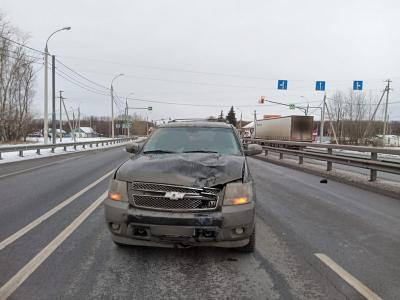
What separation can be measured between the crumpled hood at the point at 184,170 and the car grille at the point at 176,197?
6cm

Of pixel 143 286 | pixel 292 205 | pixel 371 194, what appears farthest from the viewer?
pixel 371 194

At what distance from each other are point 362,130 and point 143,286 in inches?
2316

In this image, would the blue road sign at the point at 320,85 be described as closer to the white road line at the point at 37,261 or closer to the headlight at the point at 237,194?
the white road line at the point at 37,261

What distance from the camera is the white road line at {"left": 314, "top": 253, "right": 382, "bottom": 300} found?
3.59m

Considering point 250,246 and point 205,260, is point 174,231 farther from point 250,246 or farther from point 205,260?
point 250,246

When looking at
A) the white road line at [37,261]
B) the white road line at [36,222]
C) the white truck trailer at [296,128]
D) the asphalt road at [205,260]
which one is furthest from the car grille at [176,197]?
the white truck trailer at [296,128]

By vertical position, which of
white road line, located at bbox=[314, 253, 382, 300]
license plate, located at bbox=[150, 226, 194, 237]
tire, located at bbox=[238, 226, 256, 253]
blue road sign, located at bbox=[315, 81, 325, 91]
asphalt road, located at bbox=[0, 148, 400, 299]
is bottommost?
asphalt road, located at bbox=[0, 148, 400, 299]

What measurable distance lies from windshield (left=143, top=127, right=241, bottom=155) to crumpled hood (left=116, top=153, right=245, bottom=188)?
2.09 feet

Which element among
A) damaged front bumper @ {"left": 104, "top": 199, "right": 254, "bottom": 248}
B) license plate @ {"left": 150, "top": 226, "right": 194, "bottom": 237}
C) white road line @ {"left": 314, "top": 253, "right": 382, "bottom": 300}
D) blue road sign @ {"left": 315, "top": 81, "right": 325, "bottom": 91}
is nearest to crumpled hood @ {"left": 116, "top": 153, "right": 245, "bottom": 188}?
damaged front bumper @ {"left": 104, "top": 199, "right": 254, "bottom": 248}

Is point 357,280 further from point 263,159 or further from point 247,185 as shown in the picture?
point 263,159

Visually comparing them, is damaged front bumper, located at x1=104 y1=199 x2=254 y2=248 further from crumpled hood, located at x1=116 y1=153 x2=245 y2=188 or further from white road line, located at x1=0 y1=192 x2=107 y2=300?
white road line, located at x1=0 y1=192 x2=107 y2=300

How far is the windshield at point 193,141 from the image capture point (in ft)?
18.7

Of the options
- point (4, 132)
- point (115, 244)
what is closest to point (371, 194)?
point (115, 244)

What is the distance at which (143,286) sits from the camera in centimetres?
371
